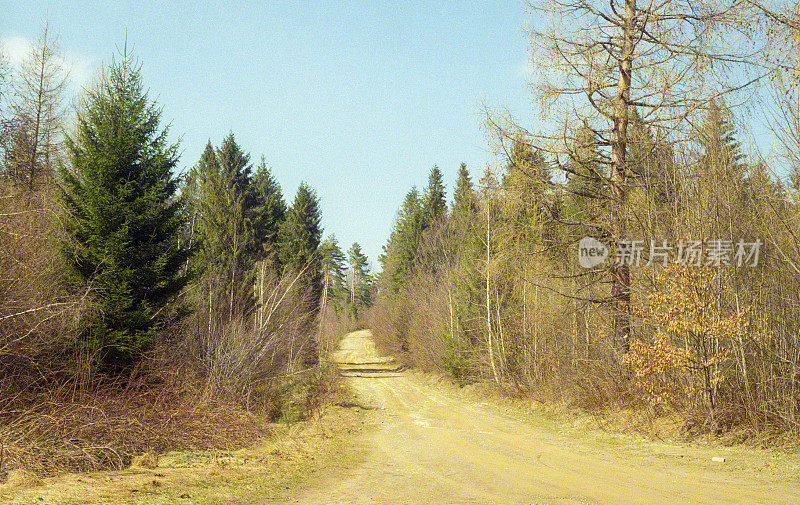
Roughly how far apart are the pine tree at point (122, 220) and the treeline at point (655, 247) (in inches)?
334

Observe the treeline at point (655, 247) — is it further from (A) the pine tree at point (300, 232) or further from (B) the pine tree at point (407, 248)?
(B) the pine tree at point (407, 248)

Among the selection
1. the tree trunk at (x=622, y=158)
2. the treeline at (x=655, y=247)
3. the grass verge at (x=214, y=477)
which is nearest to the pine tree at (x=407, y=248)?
the treeline at (x=655, y=247)

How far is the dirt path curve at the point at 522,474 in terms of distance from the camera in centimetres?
755

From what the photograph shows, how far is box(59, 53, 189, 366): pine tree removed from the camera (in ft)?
43.1

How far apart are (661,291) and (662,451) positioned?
3.14m

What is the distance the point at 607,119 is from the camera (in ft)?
47.9

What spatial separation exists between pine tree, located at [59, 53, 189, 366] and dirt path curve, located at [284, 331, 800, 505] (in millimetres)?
6428

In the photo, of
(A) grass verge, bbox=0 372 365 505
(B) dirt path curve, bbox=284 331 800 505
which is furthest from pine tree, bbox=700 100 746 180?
(A) grass verge, bbox=0 372 365 505

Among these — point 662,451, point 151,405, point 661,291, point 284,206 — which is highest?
point 284,206

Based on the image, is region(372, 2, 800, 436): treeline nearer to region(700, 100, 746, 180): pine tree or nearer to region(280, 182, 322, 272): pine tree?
region(700, 100, 746, 180): pine tree

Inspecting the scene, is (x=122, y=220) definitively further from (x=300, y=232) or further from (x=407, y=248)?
(x=407, y=248)

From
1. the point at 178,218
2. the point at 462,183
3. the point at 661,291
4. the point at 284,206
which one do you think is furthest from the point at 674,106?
the point at 462,183

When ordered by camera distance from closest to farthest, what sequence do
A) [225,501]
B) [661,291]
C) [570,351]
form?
1. [225,501]
2. [661,291]
3. [570,351]

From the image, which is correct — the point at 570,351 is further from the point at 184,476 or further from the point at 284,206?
the point at 284,206
